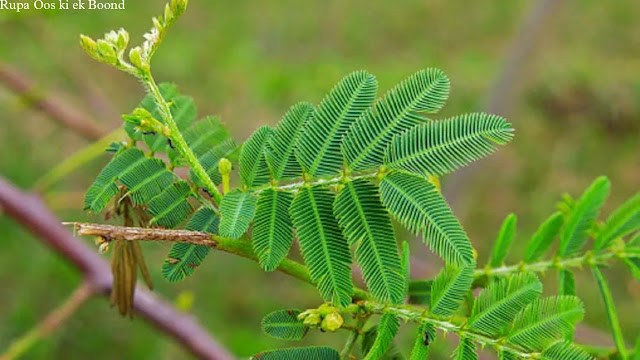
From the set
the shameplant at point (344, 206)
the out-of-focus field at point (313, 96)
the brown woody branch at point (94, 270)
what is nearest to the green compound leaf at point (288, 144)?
the shameplant at point (344, 206)

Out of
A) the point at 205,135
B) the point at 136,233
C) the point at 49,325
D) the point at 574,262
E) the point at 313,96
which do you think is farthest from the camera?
the point at 313,96

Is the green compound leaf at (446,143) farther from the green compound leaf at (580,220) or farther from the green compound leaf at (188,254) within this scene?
the green compound leaf at (580,220)

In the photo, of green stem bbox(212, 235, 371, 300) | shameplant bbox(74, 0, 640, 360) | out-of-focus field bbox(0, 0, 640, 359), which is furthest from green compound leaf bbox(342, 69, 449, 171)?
out-of-focus field bbox(0, 0, 640, 359)

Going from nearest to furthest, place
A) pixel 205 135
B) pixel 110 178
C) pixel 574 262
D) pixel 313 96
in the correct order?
pixel 110 178
pixel 205 135
pixel 574 262
pixel 313 96

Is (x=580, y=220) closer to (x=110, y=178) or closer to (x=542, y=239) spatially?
(x=542, y=239)

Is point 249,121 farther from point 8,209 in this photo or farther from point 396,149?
point 396,149

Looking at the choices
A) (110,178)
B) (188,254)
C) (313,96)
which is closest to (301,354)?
(188,254)

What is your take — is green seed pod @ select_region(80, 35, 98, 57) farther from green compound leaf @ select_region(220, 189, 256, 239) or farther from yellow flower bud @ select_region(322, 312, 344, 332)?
yellow flower bud @ select_region(322, 312, 344, 332)
